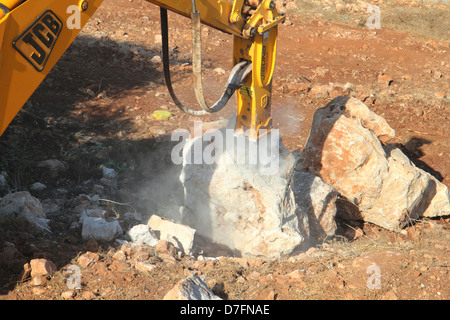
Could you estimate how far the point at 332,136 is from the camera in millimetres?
5980

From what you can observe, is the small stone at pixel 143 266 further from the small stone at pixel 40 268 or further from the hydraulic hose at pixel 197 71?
the hydraulic hose at pixel 197 71

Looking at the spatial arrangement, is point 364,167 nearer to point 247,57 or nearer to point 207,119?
point 247,57

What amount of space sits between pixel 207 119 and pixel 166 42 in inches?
158

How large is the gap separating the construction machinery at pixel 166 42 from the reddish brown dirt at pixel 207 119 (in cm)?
149

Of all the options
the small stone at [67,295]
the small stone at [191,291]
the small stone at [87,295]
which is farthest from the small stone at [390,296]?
the small stone at [67,295]

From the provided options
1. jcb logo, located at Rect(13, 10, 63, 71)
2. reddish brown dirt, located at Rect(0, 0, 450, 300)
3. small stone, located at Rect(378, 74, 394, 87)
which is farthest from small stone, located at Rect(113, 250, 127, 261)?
small stone, located at Rect(378, 74, 394, 87)

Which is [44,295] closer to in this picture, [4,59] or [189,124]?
[4,59]

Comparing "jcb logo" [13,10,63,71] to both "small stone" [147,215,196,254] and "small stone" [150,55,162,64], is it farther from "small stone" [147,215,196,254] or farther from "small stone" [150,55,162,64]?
"small stone" [150,55,162,64]

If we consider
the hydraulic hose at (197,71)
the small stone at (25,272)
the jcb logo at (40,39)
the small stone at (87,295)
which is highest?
the jcb logo at (40,39)

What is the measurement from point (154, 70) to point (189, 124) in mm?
2500

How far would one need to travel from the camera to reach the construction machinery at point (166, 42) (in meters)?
3.14

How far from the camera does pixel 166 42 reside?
4453 millimetres

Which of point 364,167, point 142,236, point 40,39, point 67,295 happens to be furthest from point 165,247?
point 364,167
